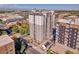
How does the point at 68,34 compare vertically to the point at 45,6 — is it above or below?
below

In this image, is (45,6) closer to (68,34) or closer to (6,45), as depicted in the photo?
(68,34)

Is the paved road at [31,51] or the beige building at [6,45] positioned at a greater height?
the beige building at [6,45]

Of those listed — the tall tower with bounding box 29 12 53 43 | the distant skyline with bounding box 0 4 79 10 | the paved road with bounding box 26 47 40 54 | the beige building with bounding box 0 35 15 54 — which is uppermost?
the distant skyline with bounding box 0 4 79 10

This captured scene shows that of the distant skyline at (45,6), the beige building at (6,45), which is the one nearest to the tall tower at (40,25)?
the distant skyline at (45,6)

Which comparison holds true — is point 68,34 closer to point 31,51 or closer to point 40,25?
point 40,25

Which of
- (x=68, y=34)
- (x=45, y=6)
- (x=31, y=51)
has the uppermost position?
(x=45, y=6)

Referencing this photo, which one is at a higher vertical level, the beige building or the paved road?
the beige building

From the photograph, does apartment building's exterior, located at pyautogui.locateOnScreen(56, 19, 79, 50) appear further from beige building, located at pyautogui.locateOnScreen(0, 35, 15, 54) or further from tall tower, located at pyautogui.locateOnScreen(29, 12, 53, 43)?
beige building, located at pyautogui.locateOnScreen(0, 35, 15, 54)

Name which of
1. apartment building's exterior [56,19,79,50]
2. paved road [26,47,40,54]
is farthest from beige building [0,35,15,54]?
apartment building's exterior [56,19,79,50]

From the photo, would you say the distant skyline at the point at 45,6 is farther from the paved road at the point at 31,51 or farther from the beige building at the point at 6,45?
the paved road at the point at 31,51

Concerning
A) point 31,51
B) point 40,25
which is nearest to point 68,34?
point 40,25
